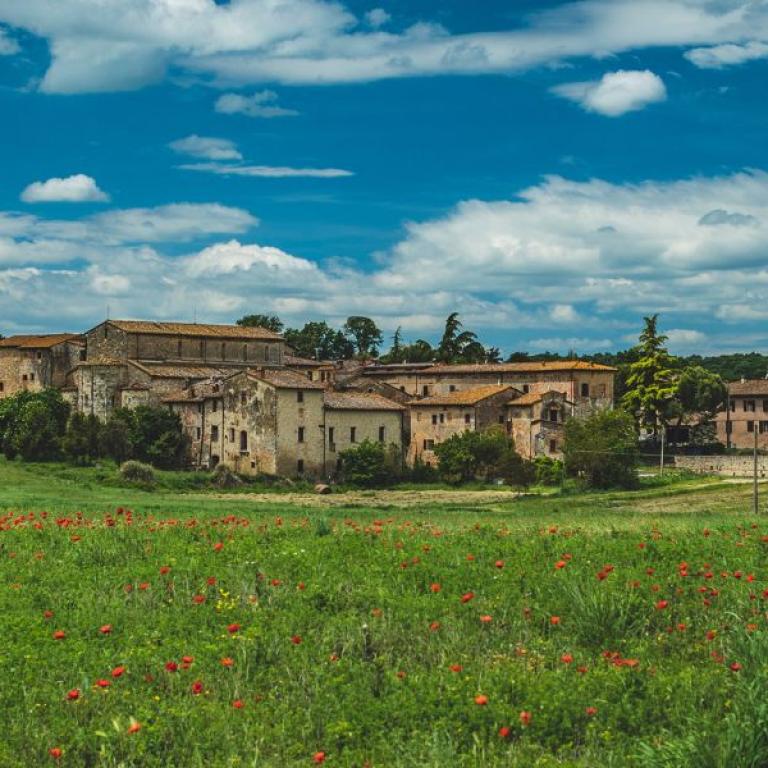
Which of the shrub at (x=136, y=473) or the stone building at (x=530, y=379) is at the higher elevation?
the stone building at (x=530, y=379)

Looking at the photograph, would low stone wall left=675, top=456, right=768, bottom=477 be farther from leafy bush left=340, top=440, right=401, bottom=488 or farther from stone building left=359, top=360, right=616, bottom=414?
leafy bush left=340, top=440, right=401, bottom=488

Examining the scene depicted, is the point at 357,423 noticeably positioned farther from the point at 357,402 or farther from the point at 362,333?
the point at 362,333

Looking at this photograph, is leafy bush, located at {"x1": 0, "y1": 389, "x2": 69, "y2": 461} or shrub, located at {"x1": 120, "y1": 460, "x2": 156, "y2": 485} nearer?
shrub, located at {"x1": 120, "y1": 460, "x2": 156, "y2": 485}

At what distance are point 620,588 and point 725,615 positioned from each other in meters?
1.62

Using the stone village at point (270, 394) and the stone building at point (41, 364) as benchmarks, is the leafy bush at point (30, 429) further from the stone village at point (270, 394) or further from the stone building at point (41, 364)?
the stone building at point (41, 364)

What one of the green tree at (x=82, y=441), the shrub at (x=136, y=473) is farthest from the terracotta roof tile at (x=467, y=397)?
the shrub at (x=136, y=473)

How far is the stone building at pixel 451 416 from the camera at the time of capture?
86.6m

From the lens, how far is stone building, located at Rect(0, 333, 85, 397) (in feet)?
308

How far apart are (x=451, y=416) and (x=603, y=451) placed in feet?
49.7

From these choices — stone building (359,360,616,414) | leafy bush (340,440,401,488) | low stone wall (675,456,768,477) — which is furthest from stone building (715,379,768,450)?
leafy bush (340,440,401,488)

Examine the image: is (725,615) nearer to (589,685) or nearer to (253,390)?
(589,685)

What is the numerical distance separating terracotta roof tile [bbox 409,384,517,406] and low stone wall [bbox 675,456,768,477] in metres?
14.4

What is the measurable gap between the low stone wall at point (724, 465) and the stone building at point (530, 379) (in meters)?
9.40

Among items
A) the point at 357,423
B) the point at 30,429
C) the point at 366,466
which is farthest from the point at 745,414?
the point at 30,429
